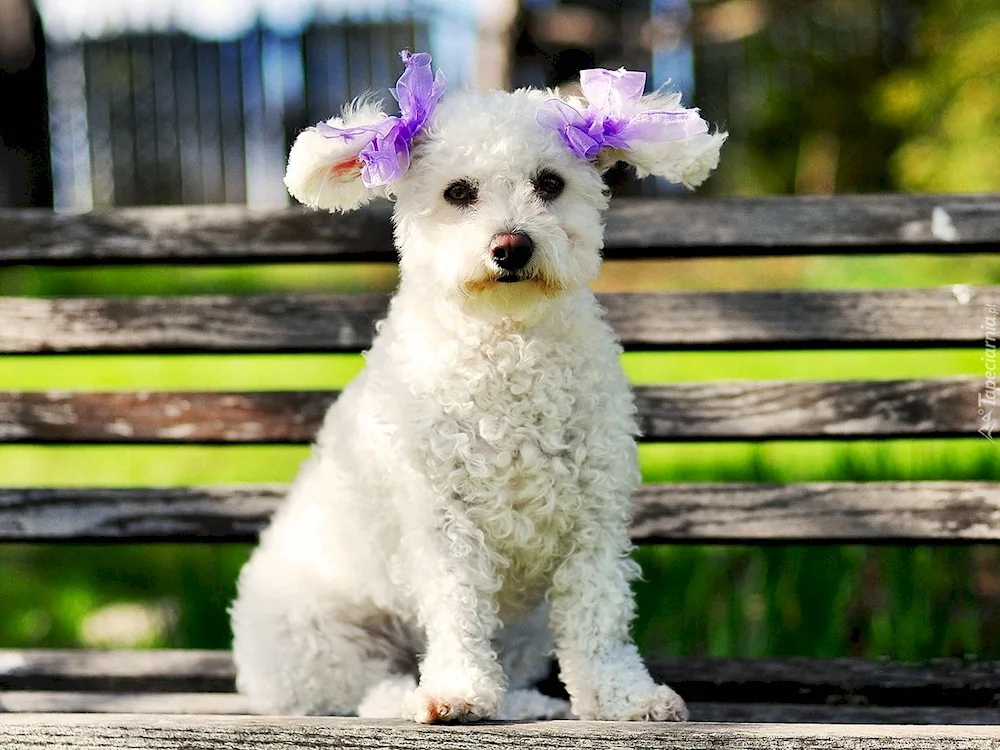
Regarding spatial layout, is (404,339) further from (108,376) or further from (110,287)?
(110,287)

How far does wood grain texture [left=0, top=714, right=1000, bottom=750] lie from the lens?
1.53m

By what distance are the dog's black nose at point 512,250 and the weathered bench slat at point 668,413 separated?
90 centimetres

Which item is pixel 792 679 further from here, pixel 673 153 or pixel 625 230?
pixel 673 153

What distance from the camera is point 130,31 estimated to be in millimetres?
7527

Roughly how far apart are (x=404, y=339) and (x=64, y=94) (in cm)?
→ 645

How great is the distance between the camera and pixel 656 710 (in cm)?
190

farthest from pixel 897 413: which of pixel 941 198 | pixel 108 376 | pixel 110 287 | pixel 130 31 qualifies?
pixel 130 31

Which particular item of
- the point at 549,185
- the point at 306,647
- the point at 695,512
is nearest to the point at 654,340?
the point at 695,512

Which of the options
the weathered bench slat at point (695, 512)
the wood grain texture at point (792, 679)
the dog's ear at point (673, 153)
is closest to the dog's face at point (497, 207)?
the dog's ear at point (673, 153)

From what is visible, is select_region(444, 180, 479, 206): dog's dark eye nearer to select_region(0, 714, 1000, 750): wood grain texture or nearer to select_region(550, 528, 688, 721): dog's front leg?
select_region(550, 528, 688, 721): dog's front leg

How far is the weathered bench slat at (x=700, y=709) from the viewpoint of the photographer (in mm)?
2069

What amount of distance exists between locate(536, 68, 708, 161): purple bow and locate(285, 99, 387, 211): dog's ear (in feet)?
1.08

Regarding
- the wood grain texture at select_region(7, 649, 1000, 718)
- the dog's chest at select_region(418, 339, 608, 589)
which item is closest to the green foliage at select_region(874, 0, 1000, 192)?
the wood grain texture at select_region(7, 649, 1000, 718)

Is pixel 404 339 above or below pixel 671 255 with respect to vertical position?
below
